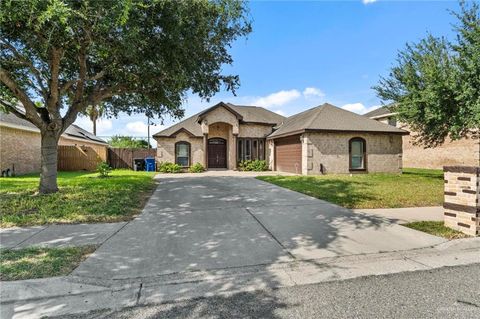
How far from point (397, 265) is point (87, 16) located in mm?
7465

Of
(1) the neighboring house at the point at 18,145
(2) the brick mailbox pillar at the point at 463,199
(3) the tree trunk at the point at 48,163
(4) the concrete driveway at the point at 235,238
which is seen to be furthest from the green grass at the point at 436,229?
(1) the neighboring house at the point at 18,145

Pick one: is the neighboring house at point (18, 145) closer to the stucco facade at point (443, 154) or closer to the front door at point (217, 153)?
the front door at point (217, 153)

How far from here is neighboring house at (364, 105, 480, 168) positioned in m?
20.3

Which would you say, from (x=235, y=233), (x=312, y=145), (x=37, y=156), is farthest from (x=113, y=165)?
(x=235, y=233)

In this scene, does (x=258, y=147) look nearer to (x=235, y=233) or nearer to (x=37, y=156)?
(x=37, y=156)

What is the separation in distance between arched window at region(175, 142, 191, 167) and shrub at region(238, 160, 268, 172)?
14.1 feet

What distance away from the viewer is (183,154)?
22.8 metres

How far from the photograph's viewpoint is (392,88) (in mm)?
15180

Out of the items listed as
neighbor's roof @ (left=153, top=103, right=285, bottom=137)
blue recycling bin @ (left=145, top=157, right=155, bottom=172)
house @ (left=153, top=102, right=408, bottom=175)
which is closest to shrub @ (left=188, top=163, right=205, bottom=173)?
house @ (left=153, top=102, right=408, bottom=175)

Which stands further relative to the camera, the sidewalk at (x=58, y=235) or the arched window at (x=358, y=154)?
the arched window at (x=358, y=154)

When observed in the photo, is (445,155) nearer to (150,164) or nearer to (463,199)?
(463,199)

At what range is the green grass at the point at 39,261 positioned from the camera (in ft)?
11.8

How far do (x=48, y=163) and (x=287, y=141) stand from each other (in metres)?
14.6

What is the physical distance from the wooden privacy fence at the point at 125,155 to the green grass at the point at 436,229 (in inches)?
843
